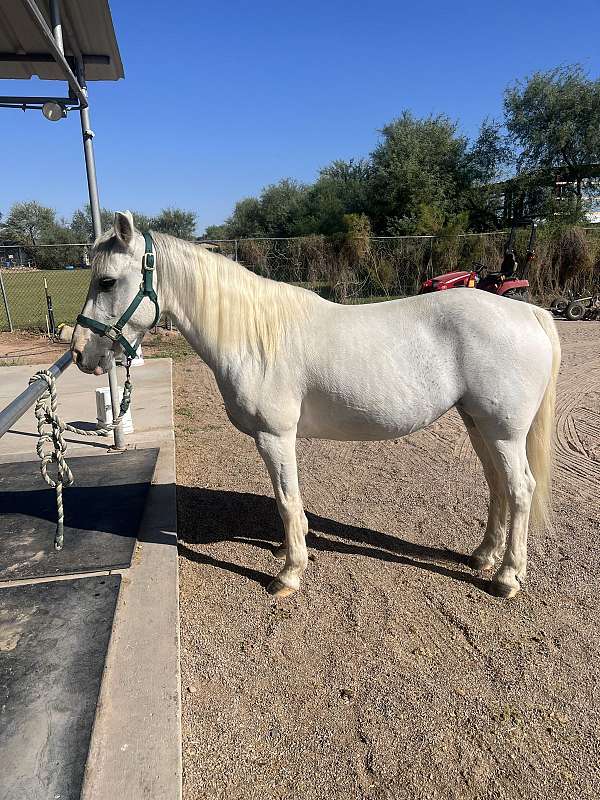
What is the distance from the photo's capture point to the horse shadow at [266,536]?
307 cm

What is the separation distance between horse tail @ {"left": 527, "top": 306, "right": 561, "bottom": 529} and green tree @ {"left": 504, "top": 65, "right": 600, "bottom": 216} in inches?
959

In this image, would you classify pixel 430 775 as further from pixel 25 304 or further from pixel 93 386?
pixel 25 304

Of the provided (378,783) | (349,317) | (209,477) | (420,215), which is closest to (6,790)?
(378,783)

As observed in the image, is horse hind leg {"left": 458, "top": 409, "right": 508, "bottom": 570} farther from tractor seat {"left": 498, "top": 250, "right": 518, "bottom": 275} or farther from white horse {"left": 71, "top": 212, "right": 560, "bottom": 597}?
tractor seat {"left": 498, "top": 250, "right": 518, "bottom": 275}

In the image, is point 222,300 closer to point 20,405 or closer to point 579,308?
point 20,405

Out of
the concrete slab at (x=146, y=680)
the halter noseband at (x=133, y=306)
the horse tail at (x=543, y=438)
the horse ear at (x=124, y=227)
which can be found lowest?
the concrete slab at (x=146, y=680)

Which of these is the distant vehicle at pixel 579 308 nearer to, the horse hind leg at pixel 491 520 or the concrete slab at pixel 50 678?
the horse hind leg at pixel 491 520

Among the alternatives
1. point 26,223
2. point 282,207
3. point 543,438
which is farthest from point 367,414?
point 26,223

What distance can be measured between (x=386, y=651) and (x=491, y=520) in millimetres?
1149

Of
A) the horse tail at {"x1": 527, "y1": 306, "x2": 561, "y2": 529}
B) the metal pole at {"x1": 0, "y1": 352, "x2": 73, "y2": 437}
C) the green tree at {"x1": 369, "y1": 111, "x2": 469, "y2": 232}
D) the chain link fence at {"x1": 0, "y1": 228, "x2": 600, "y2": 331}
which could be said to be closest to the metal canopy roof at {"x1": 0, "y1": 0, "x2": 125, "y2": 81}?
the metal pole at {"x1": 0, "y1": 352, "x2": 73, "y2": 437}

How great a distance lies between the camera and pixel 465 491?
Result: 13.2ft

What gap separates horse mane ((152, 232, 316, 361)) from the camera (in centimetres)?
247

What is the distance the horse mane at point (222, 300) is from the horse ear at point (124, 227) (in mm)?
166

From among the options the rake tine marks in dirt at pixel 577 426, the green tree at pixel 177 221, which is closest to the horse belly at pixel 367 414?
the rake tine marks in dirt at pixel 577 426
